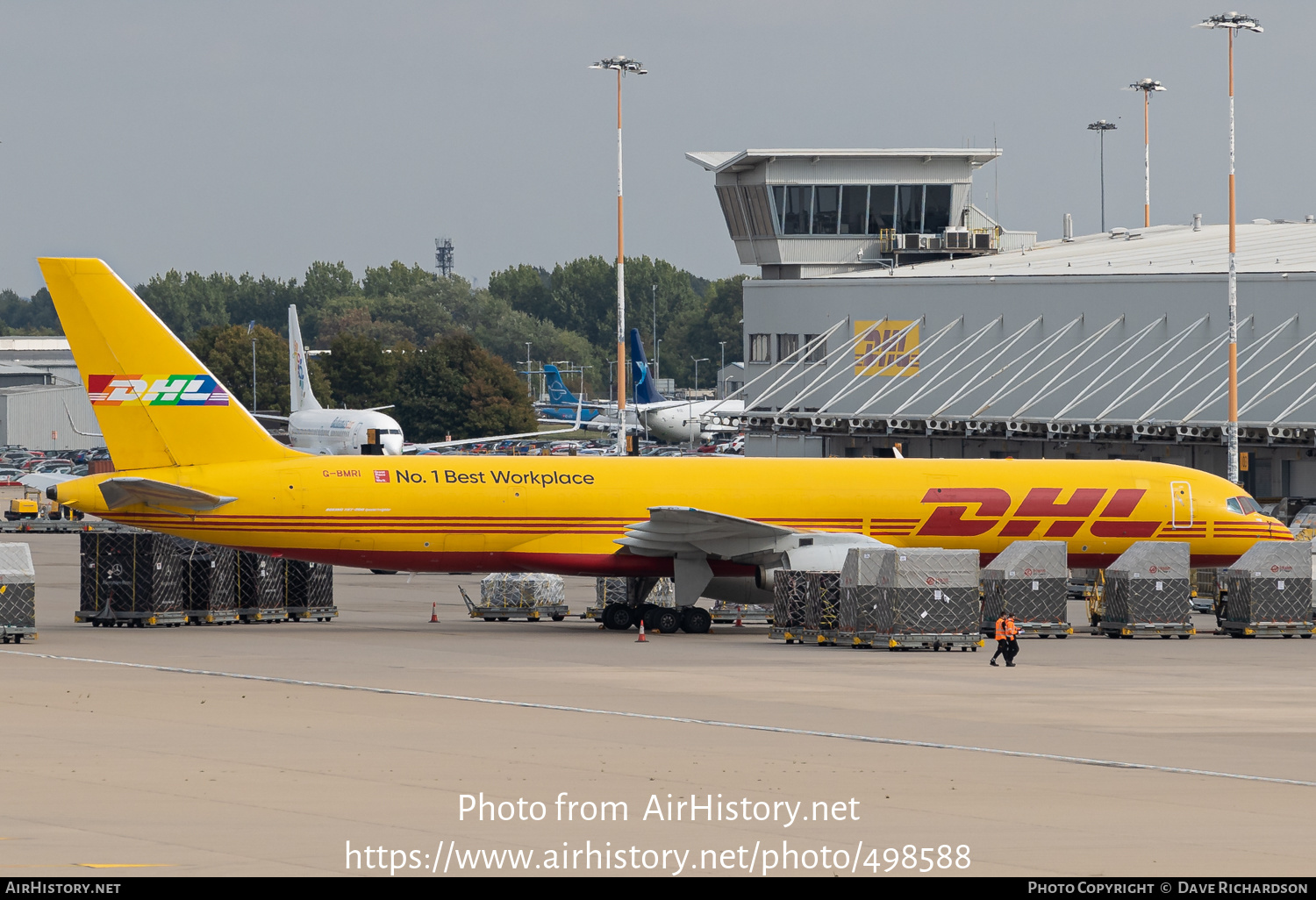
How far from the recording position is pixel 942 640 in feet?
108

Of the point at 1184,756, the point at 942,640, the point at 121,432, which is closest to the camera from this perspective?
the point at 1184,756

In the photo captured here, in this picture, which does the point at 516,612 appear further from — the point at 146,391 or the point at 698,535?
the point at 146,391

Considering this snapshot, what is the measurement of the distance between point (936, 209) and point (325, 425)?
3760cm

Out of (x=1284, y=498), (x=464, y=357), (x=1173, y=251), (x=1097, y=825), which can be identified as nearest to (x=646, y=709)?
(x=1097, y=825)

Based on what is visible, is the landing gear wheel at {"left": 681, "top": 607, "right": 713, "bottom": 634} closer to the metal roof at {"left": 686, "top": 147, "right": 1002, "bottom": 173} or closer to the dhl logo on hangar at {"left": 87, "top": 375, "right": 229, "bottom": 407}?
the dhl logo on hangar at {"left": 87, "top": 375, "right": 229, "bottom": 407}

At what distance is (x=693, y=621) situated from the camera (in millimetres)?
37375

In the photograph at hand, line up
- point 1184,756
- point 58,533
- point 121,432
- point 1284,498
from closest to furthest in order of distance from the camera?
point 1184,756
point 121,432
point 1284,498
point 58,533

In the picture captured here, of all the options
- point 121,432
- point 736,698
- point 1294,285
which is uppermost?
point 1294,285

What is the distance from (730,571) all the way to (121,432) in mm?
13513

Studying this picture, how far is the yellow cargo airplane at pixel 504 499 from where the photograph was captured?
35500 millimetres

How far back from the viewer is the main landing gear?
37094 mm

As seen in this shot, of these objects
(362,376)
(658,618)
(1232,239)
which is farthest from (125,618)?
(362,376)

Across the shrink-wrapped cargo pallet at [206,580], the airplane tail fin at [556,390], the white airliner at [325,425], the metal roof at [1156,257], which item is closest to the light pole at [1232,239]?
the metal roof at [1156,257]
